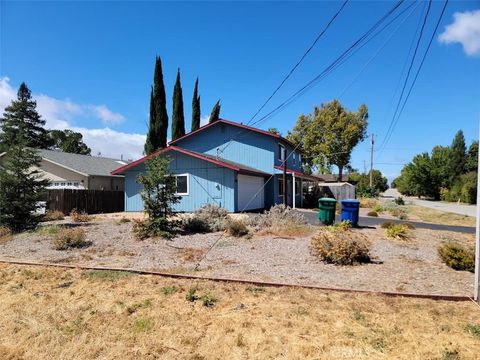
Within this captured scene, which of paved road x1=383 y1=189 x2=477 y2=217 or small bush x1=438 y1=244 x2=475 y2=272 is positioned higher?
paved road x1=383 y1=189 x2=477 y2=217

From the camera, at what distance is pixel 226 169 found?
760 inches

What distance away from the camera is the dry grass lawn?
4176 mm

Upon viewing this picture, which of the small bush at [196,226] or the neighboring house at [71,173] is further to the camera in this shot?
the neighboring house at [71,173]

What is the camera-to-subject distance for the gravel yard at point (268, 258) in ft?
23.0

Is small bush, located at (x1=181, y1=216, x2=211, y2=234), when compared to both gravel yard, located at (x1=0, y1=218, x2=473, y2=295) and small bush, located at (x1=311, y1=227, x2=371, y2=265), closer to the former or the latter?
gravel yard, located at (x1=0, y1=218, x2=473, y2=295)

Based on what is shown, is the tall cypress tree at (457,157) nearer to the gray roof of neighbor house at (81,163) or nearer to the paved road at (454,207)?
the paved road at (454,207)

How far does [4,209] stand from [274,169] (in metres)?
15.6

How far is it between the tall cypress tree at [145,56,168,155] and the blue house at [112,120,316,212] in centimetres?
906

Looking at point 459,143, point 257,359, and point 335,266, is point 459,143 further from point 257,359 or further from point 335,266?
point 257,359

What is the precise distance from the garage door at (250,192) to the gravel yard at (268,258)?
820cm

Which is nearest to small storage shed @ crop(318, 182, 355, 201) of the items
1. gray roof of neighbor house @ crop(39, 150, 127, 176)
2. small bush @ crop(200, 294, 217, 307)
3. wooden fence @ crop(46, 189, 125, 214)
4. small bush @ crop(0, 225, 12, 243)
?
wooden fence @ crop(46, 189, 125, 214)

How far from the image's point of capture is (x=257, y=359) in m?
4.02

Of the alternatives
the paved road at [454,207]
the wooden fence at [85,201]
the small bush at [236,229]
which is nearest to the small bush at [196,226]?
the small bush at [236,229]

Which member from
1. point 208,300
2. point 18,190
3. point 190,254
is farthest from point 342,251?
point 18,190
